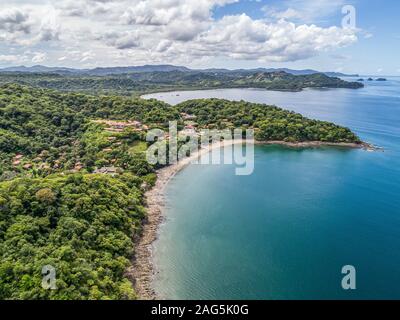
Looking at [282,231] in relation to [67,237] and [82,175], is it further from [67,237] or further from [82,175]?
[82,175]

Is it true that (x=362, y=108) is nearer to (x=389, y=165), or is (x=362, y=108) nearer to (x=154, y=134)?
(x=389, y=165)

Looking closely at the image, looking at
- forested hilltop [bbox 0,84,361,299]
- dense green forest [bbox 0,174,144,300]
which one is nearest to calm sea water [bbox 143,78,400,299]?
dense green forest [bbox 0,174,144,300]

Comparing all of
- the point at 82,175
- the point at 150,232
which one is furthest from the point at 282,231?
the point at 82,175

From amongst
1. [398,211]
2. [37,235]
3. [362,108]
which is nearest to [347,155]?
[398,211]

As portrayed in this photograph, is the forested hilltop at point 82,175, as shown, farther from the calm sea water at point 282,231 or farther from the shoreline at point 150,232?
the calm sea water at point 282,231

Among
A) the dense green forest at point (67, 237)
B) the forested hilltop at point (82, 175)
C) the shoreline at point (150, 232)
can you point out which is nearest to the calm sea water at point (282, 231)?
the shoreline at point (150, 232)

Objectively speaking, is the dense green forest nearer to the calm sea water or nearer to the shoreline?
the shoreline
